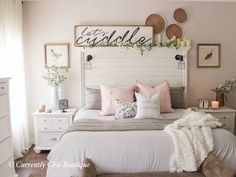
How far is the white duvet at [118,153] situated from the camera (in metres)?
2.21

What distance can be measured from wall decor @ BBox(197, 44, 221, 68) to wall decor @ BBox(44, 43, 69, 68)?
2358 mm

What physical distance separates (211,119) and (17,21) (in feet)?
10.5

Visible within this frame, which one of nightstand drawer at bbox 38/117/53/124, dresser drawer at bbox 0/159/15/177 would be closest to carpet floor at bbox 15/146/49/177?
dresser drawer at bbox 0/159/15/177

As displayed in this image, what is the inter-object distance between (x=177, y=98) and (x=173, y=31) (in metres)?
1.21

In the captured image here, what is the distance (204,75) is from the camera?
4223mm

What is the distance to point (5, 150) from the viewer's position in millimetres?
2613

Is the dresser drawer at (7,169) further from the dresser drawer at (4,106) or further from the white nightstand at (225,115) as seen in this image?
the white nightstand at (225,115)

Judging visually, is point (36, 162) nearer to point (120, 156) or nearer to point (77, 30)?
point (120, 156)

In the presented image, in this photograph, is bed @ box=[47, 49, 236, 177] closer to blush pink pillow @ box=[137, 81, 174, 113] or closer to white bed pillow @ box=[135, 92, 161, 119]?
white bed pillow @ box=[135, 92, 161, 119]

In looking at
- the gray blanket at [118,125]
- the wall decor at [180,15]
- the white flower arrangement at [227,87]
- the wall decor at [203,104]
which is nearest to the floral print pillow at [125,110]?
the gray blanket at [118,125]

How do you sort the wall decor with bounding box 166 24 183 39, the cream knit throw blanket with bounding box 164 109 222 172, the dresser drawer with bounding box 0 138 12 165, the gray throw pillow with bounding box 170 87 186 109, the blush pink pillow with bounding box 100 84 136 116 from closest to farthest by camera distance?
1. the cream knit throw blanket with bounding box 164 109 222 172
2. the dresser drawer with bounding box 0 138 12 165
3. the blush pink pillow with bounding box 100 84 136 116
4. the gray throw pillow with bounding box 170 87 186 109
5. the wall decor with bounding box 166 24 183 39

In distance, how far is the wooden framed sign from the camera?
4031mm

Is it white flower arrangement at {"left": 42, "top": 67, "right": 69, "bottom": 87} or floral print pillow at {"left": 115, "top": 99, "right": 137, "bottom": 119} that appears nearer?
floral print pillow at {"left": 115, "top": 99, "right": 137, "bottom": 119}

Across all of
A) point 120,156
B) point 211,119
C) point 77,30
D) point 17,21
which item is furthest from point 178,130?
point 17,21
